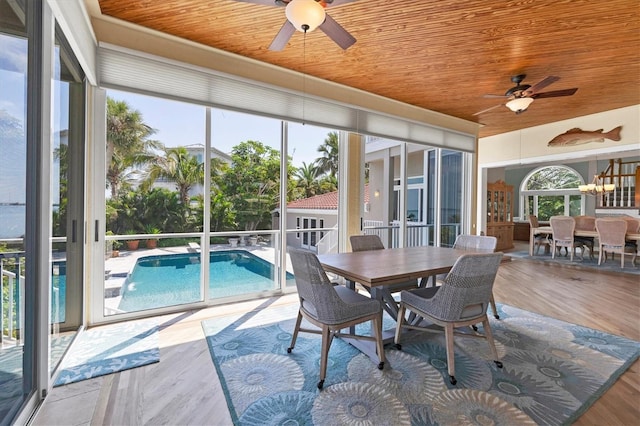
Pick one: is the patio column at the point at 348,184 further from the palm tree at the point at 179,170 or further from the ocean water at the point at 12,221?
the ocean water at the point at 12,221

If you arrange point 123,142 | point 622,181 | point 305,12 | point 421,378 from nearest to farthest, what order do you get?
point 305,12 → point 421,378 → point 123,142 → point 622,181

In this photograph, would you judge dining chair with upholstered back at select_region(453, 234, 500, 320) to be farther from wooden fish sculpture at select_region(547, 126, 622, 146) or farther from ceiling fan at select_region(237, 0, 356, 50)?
wooden fish sculpture at select_region(547, 126, 622, 146)

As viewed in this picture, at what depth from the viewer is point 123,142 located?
303 centimetres

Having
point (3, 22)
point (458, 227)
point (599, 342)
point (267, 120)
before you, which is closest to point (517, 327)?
point (599, 342)

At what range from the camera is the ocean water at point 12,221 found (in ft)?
4.52

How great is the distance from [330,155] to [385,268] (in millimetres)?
2485

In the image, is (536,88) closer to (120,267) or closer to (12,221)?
(12,221)

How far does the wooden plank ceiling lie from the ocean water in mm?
2054

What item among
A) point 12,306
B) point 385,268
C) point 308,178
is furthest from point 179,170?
point 385,268

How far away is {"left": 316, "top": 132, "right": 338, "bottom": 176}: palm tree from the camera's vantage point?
4355 millimetres

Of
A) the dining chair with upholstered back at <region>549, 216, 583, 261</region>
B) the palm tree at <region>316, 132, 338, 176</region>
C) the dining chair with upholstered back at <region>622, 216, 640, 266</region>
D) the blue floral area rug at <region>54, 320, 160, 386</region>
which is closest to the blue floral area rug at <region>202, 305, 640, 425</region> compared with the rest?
the blue floral area rug at <region>54, 320, 160, 386</region>

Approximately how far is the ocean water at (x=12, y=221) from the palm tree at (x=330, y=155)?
3294 mm

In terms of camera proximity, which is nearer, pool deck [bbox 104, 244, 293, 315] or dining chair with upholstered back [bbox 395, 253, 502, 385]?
dining chair with upholstered back [bbox 395, 253, 502, 385]

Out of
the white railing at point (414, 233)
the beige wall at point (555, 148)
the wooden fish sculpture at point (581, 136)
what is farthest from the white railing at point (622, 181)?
the white railing at point (414, 233)
